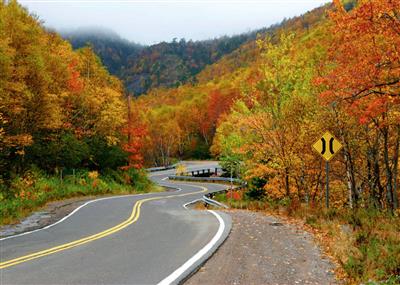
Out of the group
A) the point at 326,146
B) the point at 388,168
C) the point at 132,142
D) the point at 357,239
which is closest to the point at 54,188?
the point at 132,142

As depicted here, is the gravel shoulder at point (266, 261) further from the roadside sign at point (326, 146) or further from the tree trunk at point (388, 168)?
the tree trunk at point (388, 168)

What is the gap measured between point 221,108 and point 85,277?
90.2 meters

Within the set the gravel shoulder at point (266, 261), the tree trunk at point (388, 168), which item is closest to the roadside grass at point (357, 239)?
the gravel shoulder at point (266, 261)

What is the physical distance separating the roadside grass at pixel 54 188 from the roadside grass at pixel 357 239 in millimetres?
11508

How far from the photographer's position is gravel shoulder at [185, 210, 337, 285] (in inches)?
278

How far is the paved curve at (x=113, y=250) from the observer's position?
708 centimetres

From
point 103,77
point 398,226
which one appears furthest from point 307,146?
point 103,77

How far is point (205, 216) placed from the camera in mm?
15250

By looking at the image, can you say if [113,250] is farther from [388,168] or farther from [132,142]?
[132,142]

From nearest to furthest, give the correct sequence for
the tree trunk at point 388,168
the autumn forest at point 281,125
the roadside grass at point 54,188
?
1. the autumn forest at point 281,125
2. the tree trunk at point 388,168
3. the roadside grass at point 54,188

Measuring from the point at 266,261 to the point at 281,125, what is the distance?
13033 millimetres

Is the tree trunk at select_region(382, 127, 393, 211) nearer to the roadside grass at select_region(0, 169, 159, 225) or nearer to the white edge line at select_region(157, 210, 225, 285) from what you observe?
the white edge line at select_region(157, 210, 225, 285)

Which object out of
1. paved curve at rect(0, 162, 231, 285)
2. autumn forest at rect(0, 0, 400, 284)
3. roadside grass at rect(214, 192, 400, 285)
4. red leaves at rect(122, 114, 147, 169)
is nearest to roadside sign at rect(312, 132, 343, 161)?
autumn forest at rect(0, 0, 400, 284)

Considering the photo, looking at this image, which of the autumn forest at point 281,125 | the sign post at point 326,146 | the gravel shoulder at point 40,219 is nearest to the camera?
the autumn forest at point 281,125
